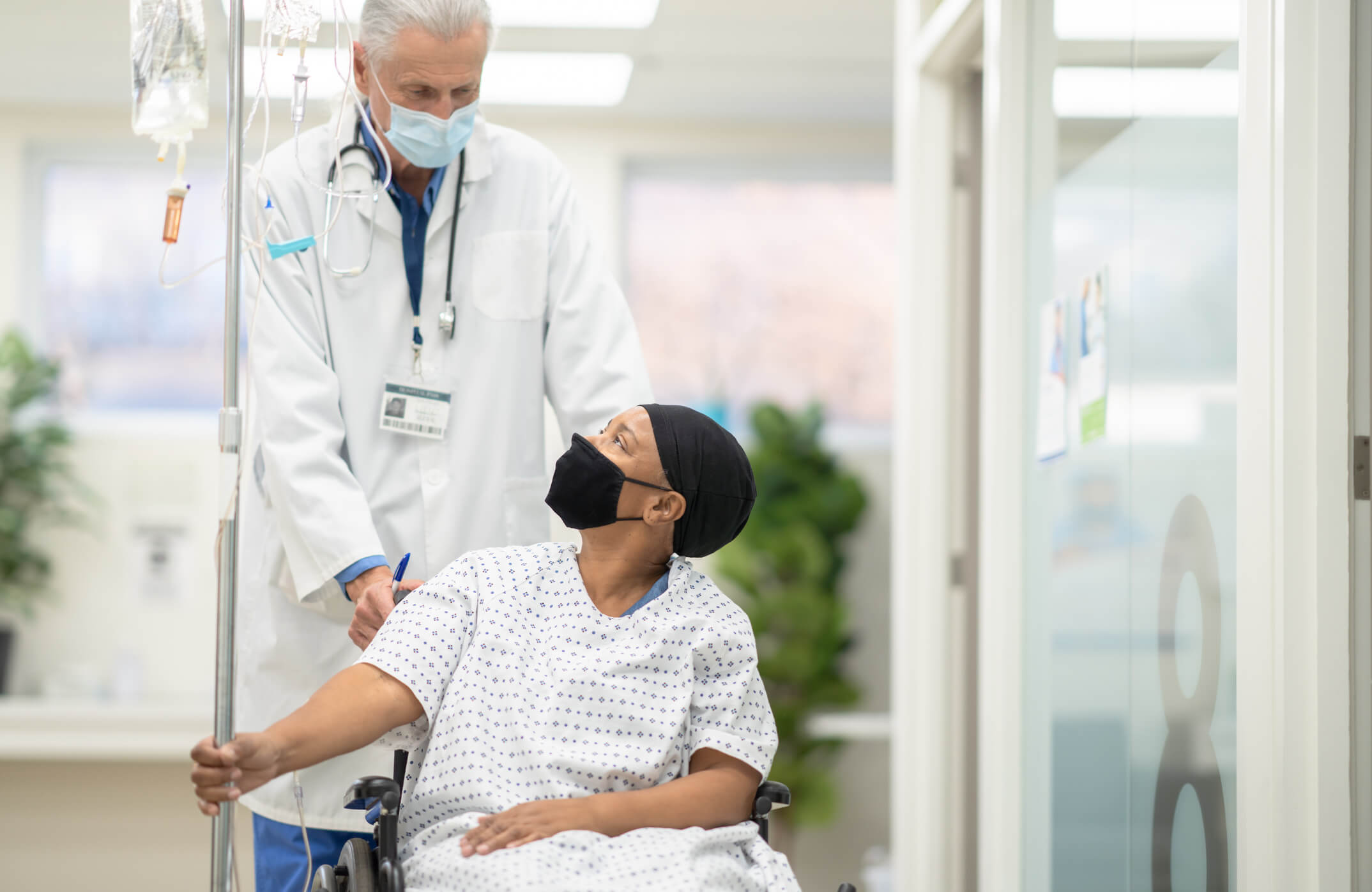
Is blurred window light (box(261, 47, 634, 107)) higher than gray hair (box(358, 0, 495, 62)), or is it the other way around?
blurred window light (box(261, 47, 634, 107))

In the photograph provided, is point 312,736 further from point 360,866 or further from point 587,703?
point 587,703

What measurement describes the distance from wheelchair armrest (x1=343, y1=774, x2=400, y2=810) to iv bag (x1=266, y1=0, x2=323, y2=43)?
910 mm

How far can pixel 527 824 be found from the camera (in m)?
1.33

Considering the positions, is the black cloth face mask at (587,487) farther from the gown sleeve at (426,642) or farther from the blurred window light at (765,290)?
the blurred window light at (765,290)

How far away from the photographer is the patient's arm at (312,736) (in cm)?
A: 120

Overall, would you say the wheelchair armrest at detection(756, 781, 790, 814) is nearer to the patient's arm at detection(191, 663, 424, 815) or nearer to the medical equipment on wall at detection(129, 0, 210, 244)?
the patient's arm at detection(191, 663, 424, 815)

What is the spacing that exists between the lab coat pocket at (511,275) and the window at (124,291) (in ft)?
10.0

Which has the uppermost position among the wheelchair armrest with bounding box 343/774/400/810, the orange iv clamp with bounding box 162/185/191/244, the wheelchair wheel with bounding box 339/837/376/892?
the orange iv clamp with bounding box 162/185/191/244

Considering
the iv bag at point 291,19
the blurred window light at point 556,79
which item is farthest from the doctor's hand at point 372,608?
the blurred window light at point 556,79

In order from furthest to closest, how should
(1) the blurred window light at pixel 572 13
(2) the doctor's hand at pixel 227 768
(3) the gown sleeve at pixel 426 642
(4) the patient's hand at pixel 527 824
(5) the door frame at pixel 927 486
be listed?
(1) the blurred window light at pixel 572 13 < (5) the door frame at pixel 927 486 < (3) the gown sleeve at pixel 426 642 < (4) the patient's hand at pixel 527 824 < (2) the doctor's hand at pixel 227 768

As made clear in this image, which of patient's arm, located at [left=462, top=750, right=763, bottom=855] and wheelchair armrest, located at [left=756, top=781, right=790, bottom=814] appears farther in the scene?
wheelchair armrest, located at [left=756, top=781, right=790, bottom=814]

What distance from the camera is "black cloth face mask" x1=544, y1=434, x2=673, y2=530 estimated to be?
1.54 metres

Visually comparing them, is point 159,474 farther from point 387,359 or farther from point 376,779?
point 376,779

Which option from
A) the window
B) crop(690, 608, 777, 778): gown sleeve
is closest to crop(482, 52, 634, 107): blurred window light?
the window
